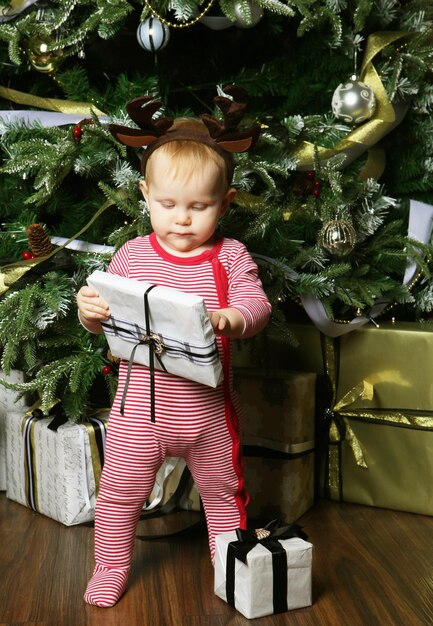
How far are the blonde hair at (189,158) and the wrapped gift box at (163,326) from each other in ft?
0.65

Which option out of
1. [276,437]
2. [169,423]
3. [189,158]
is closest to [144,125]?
[189,158]

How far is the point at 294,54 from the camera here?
1978mm

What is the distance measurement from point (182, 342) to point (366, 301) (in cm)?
64

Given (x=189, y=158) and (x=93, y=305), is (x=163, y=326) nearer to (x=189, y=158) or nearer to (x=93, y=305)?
(x=93, y=305)

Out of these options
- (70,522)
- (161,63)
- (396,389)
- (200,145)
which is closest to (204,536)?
(70,522)

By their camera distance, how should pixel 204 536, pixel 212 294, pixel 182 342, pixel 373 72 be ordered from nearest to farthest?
pixel 182 342 < pixel 212 294 < pixel 204 536 < pixel 373 72

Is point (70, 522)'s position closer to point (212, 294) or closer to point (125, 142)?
point (212, 294)

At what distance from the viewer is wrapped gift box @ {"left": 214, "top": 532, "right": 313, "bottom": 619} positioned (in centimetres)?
140

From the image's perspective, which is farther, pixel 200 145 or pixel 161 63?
pixel 161 63

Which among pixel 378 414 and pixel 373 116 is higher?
pixel 373 116

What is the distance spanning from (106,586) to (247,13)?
1.12 m

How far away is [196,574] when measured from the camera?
62.4 inches

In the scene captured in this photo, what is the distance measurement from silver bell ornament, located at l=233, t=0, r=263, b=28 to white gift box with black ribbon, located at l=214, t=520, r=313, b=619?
990 mm

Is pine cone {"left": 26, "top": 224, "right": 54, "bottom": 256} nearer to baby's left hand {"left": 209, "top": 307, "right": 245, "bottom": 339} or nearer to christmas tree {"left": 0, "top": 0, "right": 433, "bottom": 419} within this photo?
christmas tree {"left": 0, "top": 0, "right": 433, "bottom": 419}
